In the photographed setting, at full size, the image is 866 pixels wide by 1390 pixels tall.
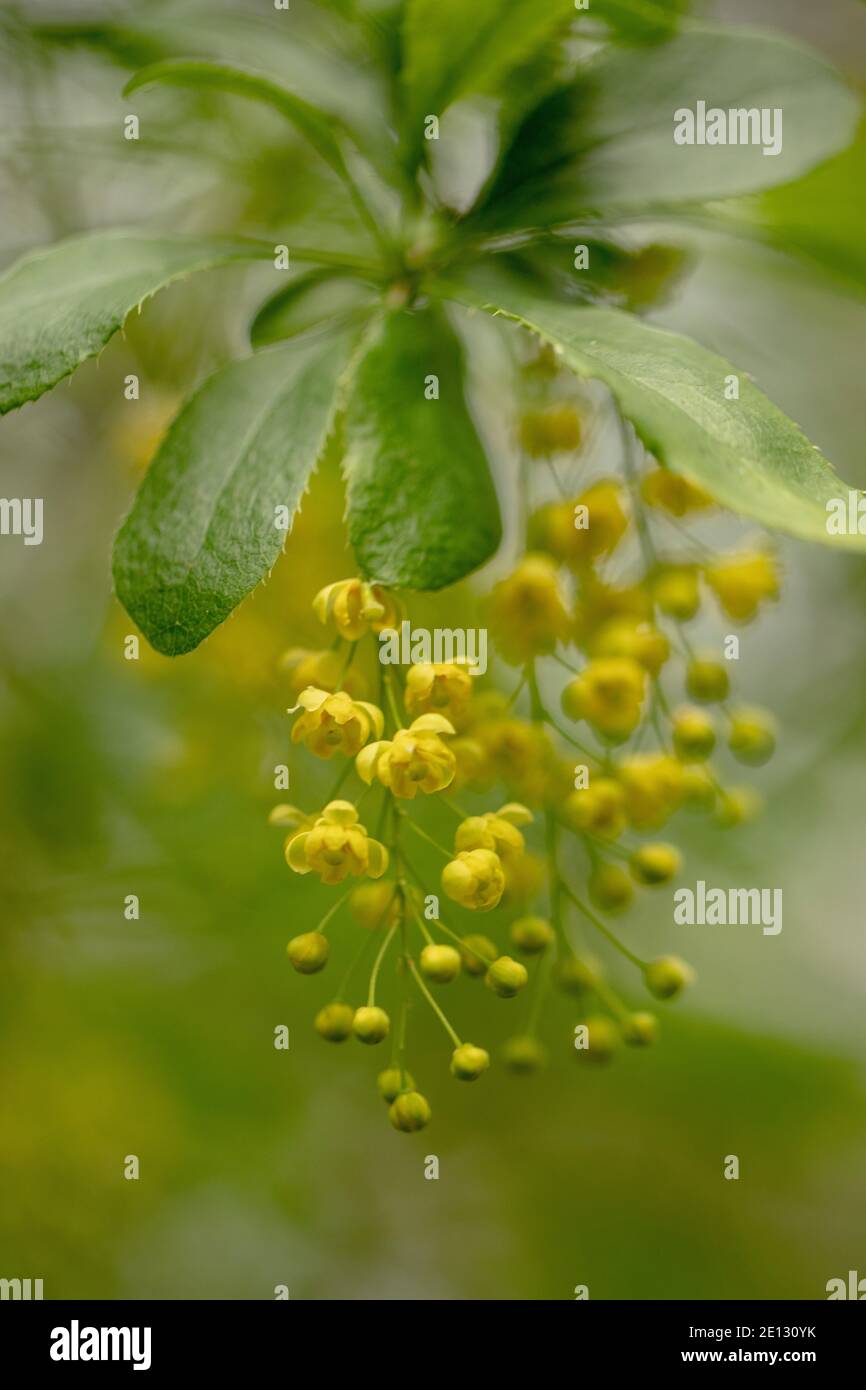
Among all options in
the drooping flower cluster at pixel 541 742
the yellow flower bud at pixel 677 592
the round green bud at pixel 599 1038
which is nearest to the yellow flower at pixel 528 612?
the drooping flower cluster at pixel 541 742

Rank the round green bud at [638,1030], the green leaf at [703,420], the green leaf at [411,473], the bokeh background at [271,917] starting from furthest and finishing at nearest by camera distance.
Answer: the bokeh background at [271,917] < the round green bud at [638,1030] < the green leaf at [411,473] < the green leaf at [703,420]

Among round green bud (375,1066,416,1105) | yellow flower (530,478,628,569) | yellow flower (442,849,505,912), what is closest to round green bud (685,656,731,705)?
yellow flower (530,478,628,569)

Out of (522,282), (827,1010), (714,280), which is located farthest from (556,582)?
(827,1010)

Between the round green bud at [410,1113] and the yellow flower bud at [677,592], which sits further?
the yellow flower bud at [677,592]

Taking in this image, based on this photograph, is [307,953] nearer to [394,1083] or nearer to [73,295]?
[394,1083]

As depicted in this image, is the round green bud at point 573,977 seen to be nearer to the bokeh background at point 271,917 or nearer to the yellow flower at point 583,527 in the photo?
the yellow flower at point 583,527
